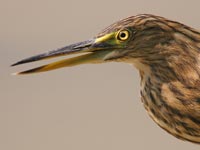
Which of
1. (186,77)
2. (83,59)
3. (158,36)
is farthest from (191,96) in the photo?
(83,59)

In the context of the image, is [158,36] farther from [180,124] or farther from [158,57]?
[180,124]

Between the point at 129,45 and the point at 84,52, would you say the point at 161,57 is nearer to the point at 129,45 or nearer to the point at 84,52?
the point at 129,45

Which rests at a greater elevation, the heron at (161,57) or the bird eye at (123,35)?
the bird eye at (123,35)

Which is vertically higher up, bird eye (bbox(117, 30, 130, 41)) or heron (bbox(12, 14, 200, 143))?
bird eye (bbox(117, 30, 130, 41))
